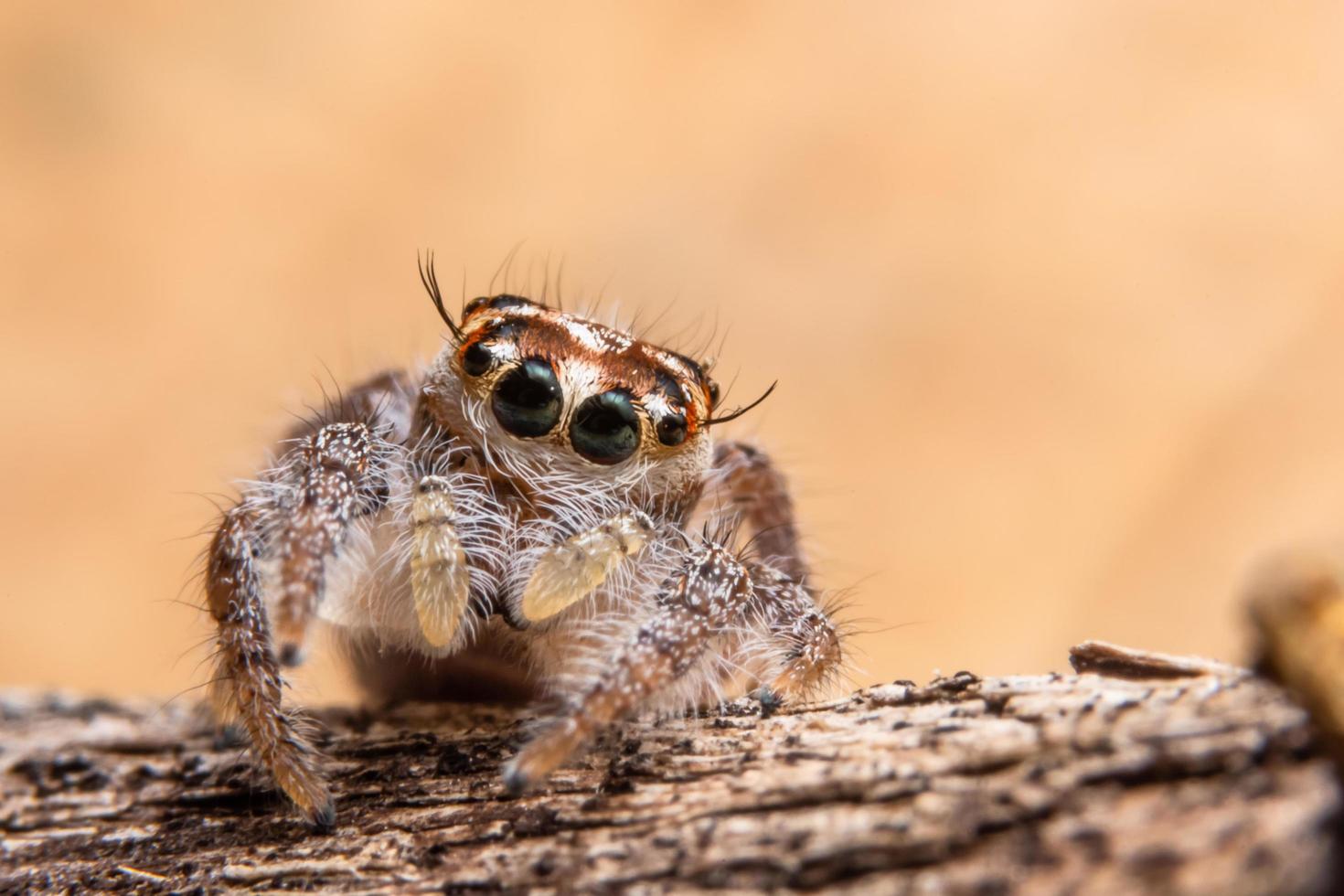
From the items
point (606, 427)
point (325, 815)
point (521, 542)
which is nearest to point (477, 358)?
point (606, 427)

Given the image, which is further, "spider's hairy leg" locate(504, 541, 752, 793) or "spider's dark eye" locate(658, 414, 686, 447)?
"spider's dark eye" locate(658, 414, 686, 447)

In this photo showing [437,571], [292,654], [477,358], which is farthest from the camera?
[477,358]

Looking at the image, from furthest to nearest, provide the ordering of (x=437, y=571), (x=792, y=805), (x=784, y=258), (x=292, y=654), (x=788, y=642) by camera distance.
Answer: (x=784, y=258), (x=788, y=642), (x=437, y=571), (x=292, y=654), (x=792, y=805)

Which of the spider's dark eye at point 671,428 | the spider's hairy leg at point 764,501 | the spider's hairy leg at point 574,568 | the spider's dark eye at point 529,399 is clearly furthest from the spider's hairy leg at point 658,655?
the spider's hairy leg at point 764,501

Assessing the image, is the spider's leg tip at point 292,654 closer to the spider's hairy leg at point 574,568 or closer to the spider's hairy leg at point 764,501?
the spider's hairy leg at point 574,568

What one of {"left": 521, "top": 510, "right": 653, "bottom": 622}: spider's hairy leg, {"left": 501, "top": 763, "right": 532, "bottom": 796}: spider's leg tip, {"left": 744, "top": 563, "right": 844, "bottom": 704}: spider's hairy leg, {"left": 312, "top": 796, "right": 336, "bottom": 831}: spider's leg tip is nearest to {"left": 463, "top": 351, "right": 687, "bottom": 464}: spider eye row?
{"left": 521, "top": 510, "right": 653, "bottom": 622}: spider's hairy leg

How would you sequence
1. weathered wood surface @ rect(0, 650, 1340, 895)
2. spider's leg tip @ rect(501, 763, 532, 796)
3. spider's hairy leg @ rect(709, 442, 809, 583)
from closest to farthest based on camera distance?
weathered wood surface @ rect(0, 650, 1340, 895) < spider's leg tip @ rect(501, 763, 532, 796) < spider's hairy leg @ rect(709, 442, 809, 583)

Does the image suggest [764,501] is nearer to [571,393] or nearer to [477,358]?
[571,393]

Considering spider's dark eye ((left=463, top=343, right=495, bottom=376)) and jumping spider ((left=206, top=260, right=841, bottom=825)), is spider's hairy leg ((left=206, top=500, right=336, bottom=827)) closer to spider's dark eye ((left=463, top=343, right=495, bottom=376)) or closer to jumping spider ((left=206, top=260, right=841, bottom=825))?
jumping spider ((left=206, top=260, right=841, bottom=825))

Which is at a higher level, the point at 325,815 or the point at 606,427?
the point at 606,427
